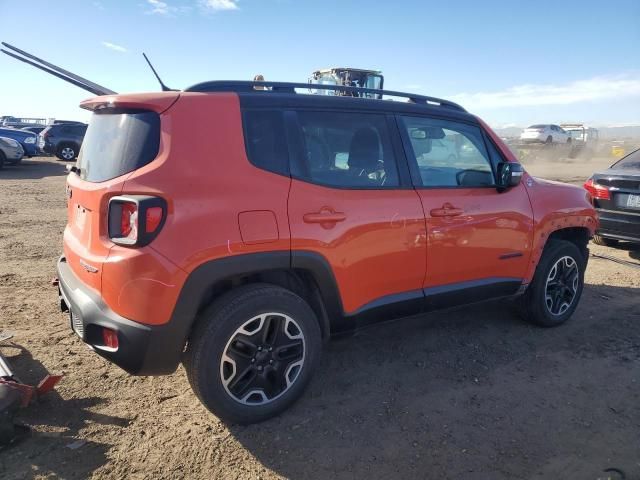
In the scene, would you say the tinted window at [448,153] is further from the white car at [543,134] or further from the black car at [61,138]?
the white car at [543,134]

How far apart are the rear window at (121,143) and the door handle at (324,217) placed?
917 millimetres

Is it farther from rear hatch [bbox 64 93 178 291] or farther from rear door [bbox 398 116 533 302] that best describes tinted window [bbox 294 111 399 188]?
rear hatch [bbox 64 93 178 291]

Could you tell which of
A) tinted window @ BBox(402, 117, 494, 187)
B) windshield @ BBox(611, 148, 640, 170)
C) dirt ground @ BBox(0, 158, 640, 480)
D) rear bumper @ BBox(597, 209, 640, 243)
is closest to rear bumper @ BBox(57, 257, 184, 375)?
dirt ground @ BBox(0, 158, 640, 480)

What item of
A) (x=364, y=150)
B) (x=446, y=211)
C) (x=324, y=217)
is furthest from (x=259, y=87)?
(x=446, y=211)

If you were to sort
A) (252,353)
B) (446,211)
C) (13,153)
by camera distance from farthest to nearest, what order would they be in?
(13,153) < (446,211) < (252,353)

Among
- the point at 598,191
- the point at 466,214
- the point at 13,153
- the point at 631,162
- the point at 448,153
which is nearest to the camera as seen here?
the point at 466,214

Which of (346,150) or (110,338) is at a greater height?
(346,150)

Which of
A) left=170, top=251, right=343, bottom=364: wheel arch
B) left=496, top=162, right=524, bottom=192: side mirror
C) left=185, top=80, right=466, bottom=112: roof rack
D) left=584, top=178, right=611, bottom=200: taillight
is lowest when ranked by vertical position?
left=170, top=251, right=343, bottom=364: wheel arch

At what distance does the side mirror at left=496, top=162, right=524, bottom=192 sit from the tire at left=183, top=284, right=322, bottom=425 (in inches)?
76.6

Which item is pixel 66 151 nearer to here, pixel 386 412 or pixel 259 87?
pixel 259 87

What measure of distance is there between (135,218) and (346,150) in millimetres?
1430

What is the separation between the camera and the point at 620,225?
6.64 metres

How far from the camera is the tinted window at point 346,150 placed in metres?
2.99

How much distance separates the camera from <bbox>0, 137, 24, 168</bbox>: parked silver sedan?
1670 cm
